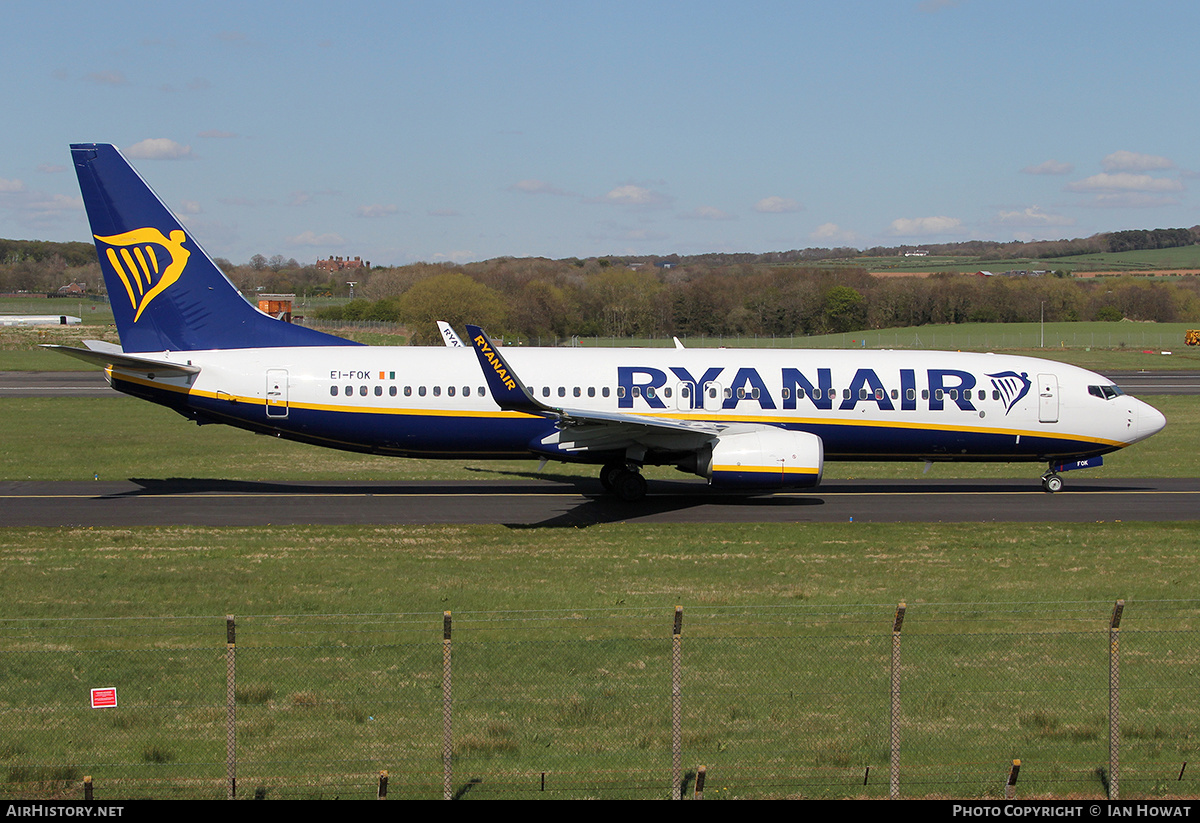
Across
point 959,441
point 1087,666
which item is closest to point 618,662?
point 1087,666

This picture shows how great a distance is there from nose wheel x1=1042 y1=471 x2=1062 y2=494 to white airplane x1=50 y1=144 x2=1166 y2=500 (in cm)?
98

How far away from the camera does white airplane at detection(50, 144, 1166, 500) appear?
26.9m

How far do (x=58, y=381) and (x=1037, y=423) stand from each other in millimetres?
58495

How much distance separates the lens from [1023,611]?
15891 mm

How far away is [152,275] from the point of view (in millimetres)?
27281

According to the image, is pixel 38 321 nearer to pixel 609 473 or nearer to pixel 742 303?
pixel 742 303

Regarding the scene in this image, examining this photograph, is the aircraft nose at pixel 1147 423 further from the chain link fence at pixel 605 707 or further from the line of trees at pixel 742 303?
the line of trees at pixel 742 303

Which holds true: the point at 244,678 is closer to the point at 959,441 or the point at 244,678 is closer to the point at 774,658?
the point at 774,658

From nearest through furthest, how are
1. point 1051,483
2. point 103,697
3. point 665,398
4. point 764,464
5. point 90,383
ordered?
point 103,697 → point 764,464 → point 665,398 → point 1051,483 → point 90,383

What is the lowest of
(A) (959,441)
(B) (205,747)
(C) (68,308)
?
(B) (205,747)

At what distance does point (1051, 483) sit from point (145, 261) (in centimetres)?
2540

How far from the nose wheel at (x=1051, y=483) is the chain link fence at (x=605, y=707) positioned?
43.6ft

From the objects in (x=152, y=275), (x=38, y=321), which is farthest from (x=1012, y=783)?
(x=38, y=321)

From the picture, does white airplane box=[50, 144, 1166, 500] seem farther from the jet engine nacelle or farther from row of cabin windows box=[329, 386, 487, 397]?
the jet engine nacelle
